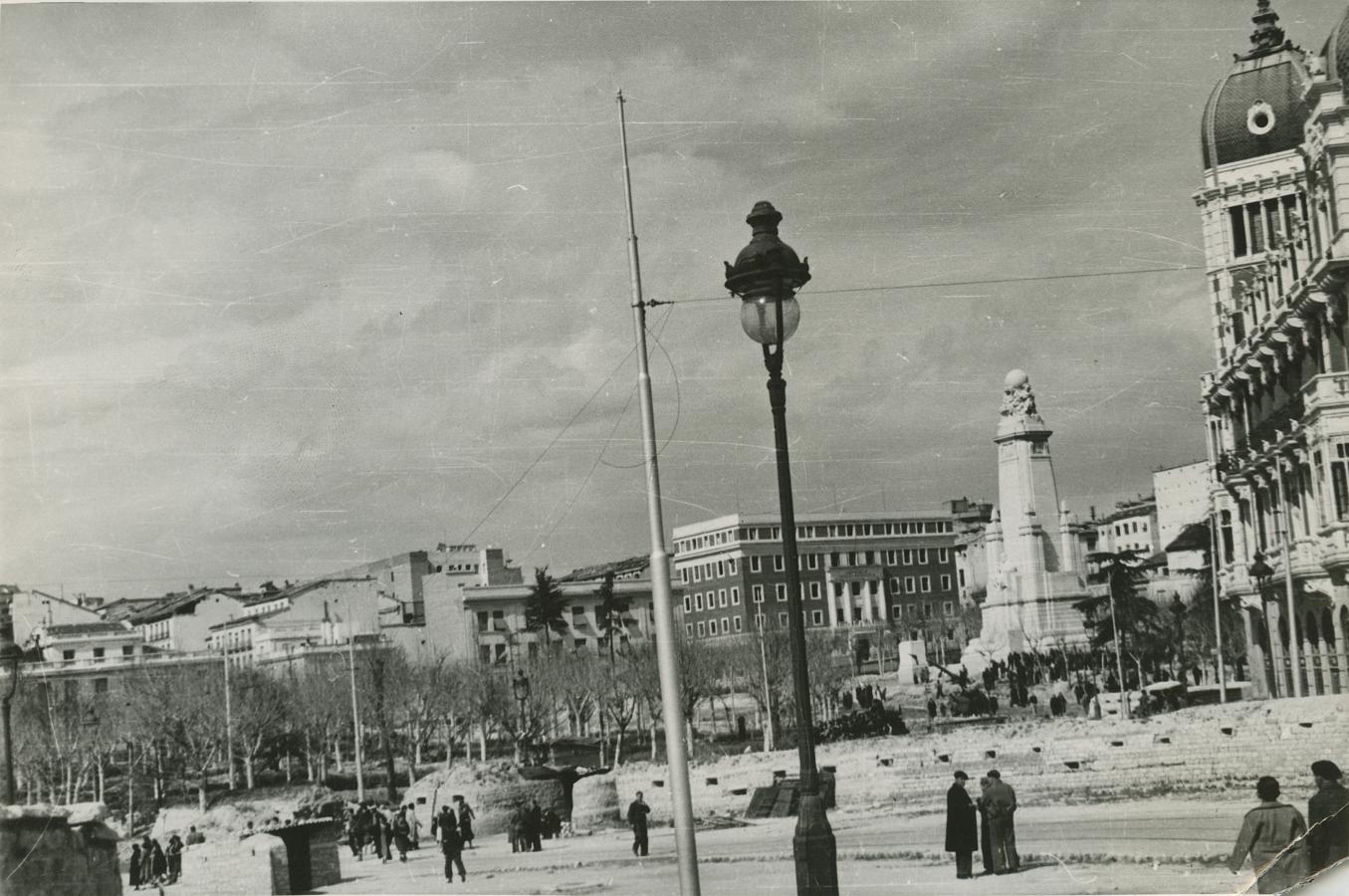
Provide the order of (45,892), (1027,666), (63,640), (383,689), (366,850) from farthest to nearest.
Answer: (1027,666) → (383,689) → (366,850) → (63,640) → (45,892)

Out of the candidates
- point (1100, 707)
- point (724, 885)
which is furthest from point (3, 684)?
point (1100, 707)

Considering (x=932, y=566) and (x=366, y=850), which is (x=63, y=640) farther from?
(x=932, y=566)

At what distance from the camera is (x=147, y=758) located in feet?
65.5

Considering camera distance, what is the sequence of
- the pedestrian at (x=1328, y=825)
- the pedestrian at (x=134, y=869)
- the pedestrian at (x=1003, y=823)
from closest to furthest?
the pedestrian at (x=1328, y=825) < the pedestrian at (x=1003, y=823) < the pedestrian at (x=134, y=869)

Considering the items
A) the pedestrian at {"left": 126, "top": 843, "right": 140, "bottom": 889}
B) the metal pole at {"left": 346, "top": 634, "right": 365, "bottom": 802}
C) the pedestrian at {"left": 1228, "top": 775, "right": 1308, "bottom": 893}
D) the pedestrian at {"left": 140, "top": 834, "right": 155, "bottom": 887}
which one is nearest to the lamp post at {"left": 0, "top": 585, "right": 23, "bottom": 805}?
the pedestrian at {"left": 126, "top": 843, "right": 140, "bottom": 889}

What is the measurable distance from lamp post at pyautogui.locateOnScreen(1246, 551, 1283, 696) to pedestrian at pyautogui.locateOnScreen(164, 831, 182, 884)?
Result: 13.4m

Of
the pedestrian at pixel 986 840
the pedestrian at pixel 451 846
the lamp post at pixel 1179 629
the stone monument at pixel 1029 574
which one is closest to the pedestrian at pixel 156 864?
the pedestrian at pixel 451 846

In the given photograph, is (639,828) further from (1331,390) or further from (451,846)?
(1331,390)

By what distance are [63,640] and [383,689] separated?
540 centimetres

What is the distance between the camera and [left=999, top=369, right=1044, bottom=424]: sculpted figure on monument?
16.0 meters

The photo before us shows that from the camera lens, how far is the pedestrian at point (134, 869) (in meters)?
16.5

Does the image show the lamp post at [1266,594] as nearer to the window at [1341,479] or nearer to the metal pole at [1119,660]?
the window at [1341,479]

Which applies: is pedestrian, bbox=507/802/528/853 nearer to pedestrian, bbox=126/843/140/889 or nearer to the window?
pedestrian, bbox=126/843/140/889

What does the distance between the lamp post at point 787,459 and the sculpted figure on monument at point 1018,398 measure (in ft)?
22.3
